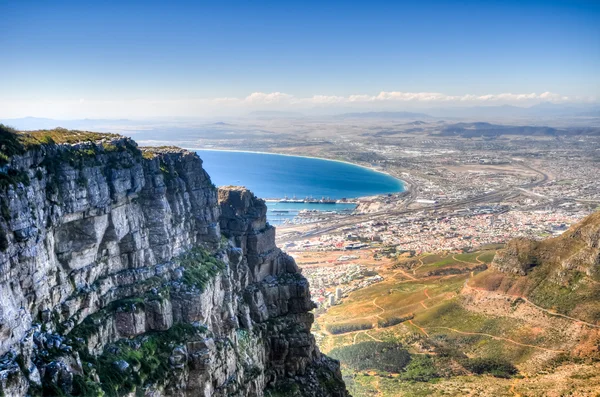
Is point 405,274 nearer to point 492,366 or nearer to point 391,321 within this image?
point 391,321

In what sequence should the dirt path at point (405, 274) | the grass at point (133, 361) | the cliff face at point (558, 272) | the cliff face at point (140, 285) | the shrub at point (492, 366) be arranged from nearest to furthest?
the cliff face at point (140, 285) < the grass at point (133, 361) < the shrub at point (492, 366) < the cliff face at point (558, 272) < the dirt path at point (405, 274)

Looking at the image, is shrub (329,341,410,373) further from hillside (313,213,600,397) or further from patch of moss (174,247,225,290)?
patch of moss (174,247,225,290)

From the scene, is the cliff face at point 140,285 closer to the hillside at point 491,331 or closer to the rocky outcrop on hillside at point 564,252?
the hillside at point 491,331

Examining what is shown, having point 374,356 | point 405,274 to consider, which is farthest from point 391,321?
point 405,274

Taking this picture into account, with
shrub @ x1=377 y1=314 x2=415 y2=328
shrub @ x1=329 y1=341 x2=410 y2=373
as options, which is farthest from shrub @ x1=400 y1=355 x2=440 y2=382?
shrub @ x1=377 y1=314 x2=415 y2=328

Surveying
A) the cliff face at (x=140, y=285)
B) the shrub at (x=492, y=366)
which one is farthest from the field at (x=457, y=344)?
the cliff face at (x=140, y=285)

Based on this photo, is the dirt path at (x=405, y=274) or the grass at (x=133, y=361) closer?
the grass at (x=133, y=361)
